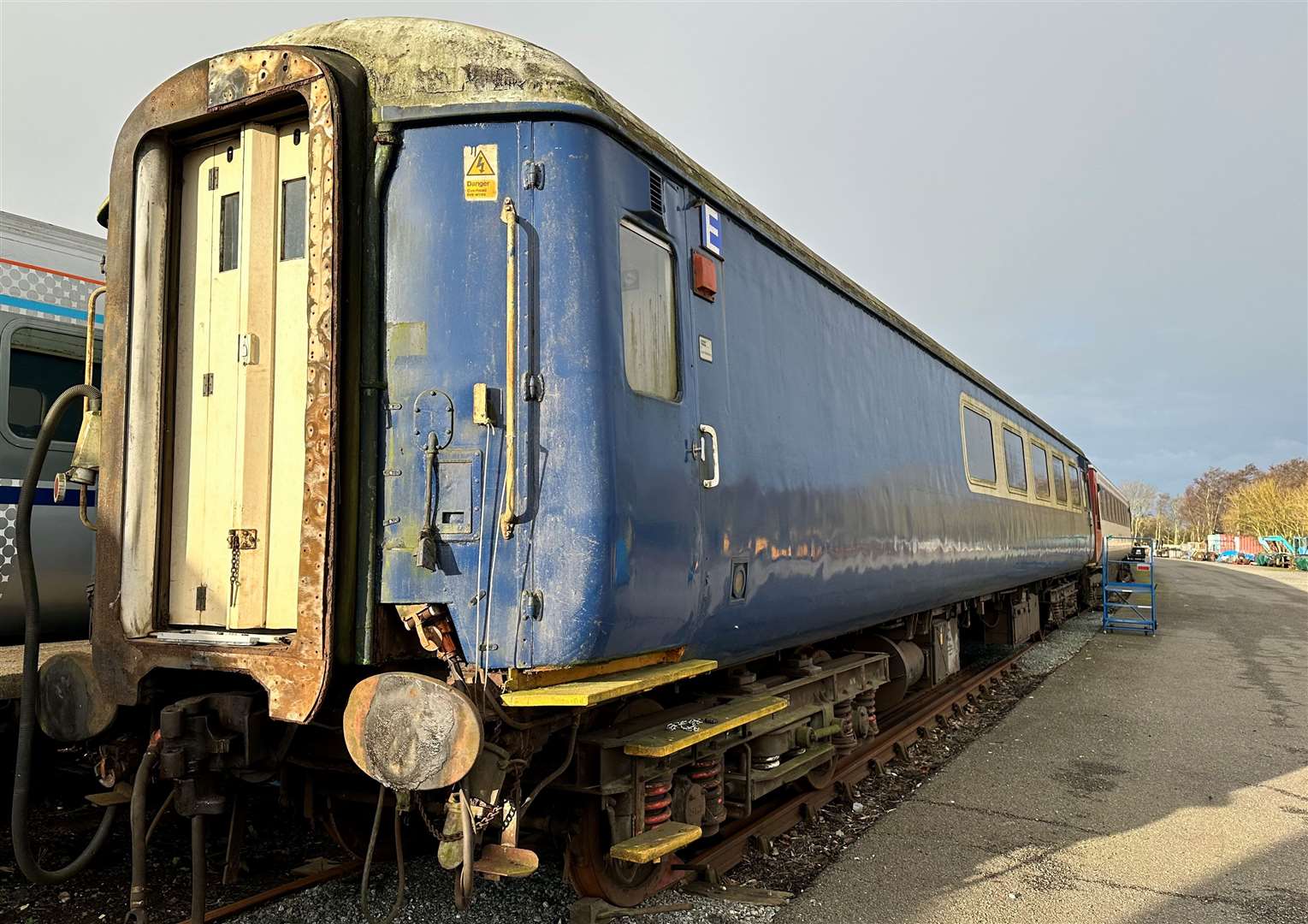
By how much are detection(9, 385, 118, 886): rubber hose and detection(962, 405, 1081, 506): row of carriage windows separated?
23.6 ft

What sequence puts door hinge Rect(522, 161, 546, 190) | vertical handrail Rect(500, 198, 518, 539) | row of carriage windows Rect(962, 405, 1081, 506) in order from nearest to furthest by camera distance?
vertical handrail Rect(500, 198, 518, 539) < door hinge Rect(522, 161, 546, 190) < row of carriage windows Rect(962, 405, 1081, 506)

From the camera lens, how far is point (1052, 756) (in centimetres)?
724

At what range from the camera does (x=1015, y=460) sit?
1112 centimetres

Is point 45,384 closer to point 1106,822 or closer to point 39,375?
point 39,375

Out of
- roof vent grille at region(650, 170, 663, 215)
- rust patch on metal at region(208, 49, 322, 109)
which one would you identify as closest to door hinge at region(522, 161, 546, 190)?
Answer: roof vent grille at region(650, 170, 663, 215)

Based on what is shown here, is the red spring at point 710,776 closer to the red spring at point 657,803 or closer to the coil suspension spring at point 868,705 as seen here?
the red spring at point 657,803

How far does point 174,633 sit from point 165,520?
450 mm

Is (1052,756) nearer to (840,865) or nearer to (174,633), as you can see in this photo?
(840,865)

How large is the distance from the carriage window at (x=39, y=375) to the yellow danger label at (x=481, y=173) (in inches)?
133

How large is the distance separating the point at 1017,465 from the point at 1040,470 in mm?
1995

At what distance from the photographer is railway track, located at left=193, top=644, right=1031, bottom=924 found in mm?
4246

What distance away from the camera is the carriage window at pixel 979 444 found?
8.79m

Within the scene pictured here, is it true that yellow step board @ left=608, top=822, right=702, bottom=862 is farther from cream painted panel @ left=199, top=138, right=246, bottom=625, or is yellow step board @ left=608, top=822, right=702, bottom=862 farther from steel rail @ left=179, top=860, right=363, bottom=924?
cream painted panel @ left=199, top=138, right=246, bottom=625

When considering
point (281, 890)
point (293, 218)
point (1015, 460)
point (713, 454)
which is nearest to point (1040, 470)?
point (1015, 460)
